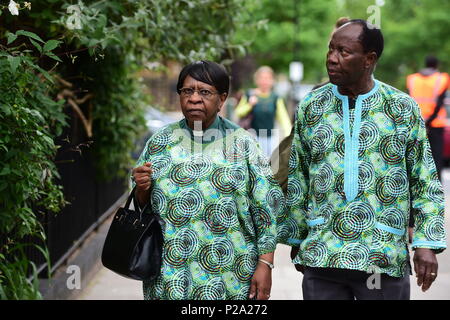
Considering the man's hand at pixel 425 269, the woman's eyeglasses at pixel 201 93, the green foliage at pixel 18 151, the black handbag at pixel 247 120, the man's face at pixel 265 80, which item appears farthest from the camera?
the black handbag at pixel 247 120

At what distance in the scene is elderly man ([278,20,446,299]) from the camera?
3477 millimetres

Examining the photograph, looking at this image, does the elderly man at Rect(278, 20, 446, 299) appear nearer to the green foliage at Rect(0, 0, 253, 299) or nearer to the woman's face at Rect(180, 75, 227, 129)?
the woman's face at Rect(180, 75, 227, 129)

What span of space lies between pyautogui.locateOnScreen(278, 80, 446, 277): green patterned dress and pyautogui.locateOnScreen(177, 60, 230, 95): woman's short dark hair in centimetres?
46

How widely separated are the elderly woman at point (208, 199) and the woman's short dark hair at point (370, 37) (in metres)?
0.64

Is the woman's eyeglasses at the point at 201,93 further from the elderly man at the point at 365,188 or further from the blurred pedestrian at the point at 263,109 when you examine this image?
the blurred pedestrian at the point at 263,109

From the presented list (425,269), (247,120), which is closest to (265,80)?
(247,120)

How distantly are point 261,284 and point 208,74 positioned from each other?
37.5 inches

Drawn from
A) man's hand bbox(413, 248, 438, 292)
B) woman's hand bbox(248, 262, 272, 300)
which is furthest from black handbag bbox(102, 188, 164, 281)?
man's hand bbox(413, 248, 438, 292)

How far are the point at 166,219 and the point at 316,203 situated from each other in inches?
25.9

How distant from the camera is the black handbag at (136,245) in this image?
3.56 m

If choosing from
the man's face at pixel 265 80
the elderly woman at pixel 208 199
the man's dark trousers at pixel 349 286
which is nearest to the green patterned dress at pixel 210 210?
the elderly woman at pixel 208 199

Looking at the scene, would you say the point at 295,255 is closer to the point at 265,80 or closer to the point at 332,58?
the point at 332,58

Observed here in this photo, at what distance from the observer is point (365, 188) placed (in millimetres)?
3496

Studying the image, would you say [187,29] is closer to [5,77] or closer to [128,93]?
[128,93]
